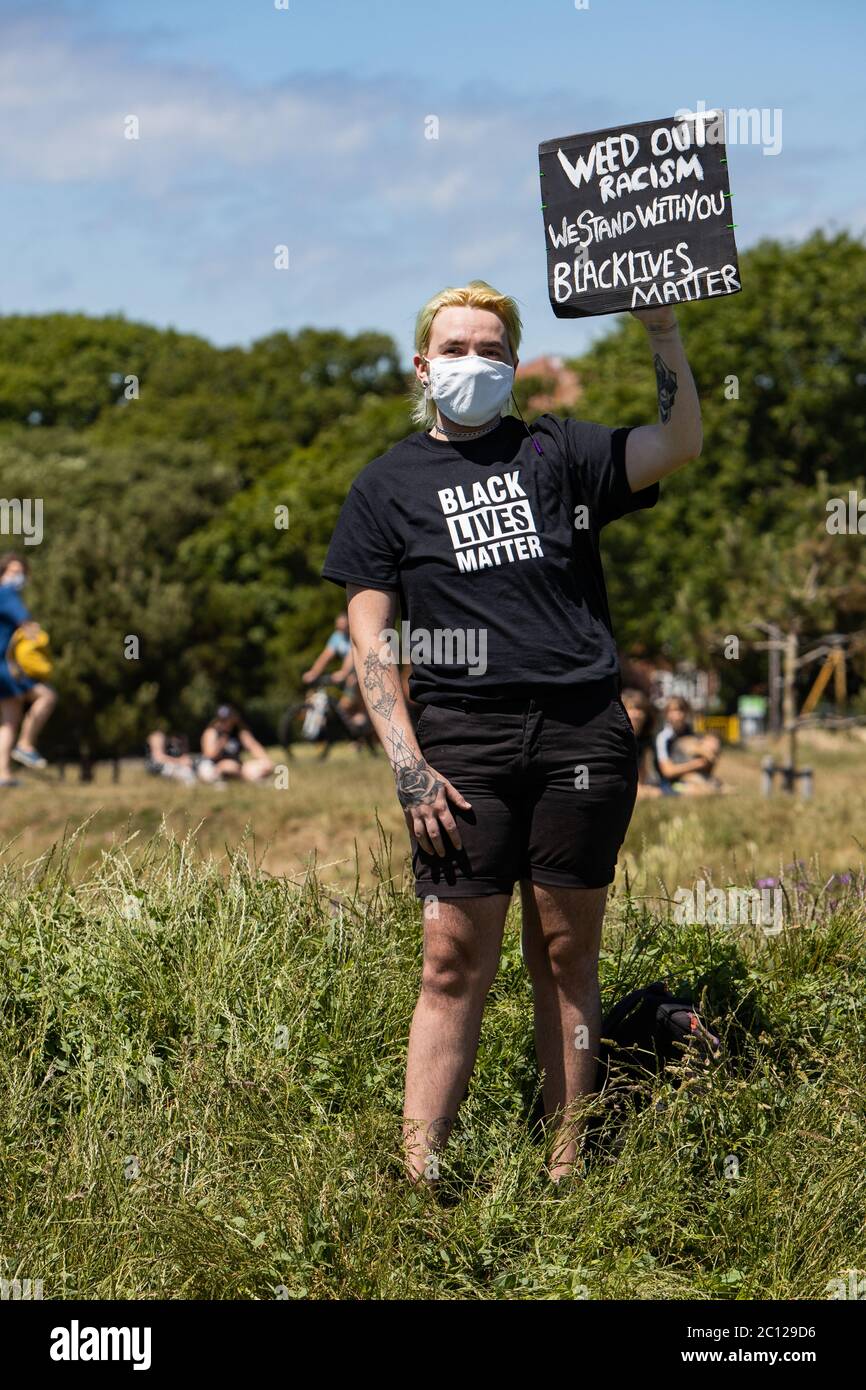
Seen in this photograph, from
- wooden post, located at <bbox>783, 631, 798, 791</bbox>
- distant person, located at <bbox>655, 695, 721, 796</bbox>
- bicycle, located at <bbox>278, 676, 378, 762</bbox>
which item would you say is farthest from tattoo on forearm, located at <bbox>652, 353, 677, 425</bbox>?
bicycle, located at <bbox>278, 676, 378, 762</bbox>

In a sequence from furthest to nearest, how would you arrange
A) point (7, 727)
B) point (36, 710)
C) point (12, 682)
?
1. point (36, 710)
2. point (7, 727)
3. point (12, 682)

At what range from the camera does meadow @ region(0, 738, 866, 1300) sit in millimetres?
3312

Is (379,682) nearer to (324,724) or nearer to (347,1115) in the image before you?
(347,1115)

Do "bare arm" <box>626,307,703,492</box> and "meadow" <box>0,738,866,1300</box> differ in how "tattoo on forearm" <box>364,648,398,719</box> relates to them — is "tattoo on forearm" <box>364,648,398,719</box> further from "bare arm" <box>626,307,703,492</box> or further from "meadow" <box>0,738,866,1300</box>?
"meadow" <box>0,738,866,1300</box>

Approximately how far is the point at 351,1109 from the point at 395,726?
958 millimetres

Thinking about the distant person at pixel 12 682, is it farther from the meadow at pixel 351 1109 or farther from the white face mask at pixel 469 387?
the white face mask at pixel 469 387

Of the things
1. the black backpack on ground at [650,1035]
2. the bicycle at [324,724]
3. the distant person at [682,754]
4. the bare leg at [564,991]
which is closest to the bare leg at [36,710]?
the bicycle at [324,724]

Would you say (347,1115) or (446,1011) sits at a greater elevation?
(446,1011)

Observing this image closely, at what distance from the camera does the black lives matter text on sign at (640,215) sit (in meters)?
3.56

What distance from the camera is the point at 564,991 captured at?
3.73 meters

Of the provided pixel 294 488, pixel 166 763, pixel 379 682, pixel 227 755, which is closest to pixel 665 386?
pixel 379 682

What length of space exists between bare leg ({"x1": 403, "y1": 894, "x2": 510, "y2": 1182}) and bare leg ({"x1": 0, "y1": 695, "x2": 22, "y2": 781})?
416 inches
